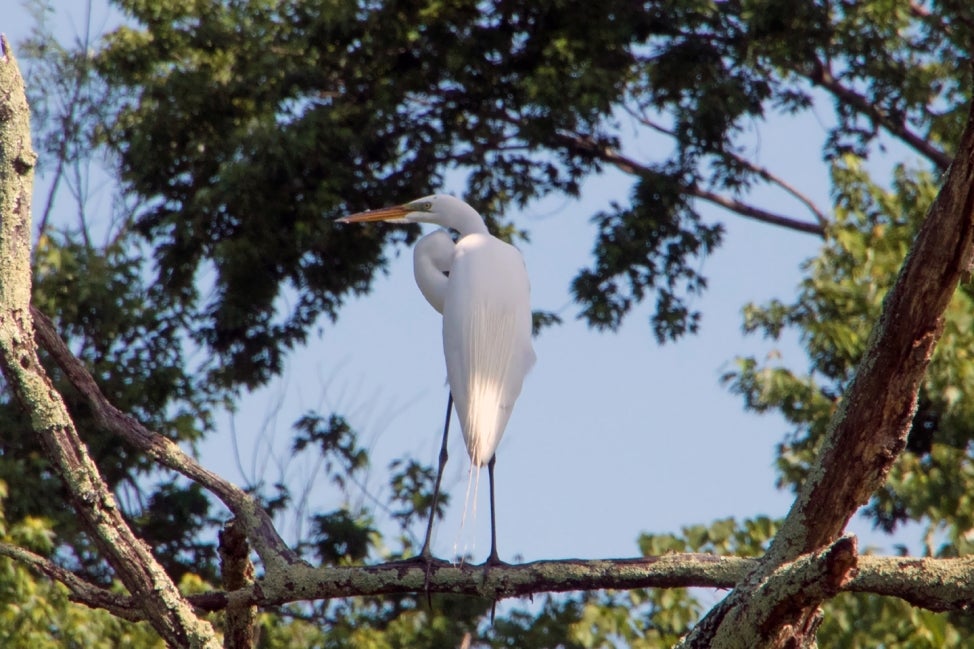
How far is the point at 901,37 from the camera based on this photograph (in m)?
6.84

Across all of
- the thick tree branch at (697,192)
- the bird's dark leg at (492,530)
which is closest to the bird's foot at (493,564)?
the bird's dark leg at (492,530)

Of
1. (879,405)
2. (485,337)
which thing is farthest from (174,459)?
(879,405)

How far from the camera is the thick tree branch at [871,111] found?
688cm

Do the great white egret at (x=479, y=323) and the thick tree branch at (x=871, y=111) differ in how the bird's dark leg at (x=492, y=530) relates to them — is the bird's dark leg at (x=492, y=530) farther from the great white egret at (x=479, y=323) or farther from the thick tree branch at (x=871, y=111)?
the thick tree branch at (x=871, y=111)

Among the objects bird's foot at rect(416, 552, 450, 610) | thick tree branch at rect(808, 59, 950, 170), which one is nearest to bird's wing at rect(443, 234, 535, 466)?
bird's foot at rect(416, 552, 450, 610)

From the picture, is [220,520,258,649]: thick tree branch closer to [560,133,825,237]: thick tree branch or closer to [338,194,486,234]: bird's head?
[338,194,486,234]: bird's head

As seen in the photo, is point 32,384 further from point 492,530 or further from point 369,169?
point 369,169

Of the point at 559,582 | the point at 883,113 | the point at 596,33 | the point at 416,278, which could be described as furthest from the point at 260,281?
the point at 559,582

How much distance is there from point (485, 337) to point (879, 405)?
169cm

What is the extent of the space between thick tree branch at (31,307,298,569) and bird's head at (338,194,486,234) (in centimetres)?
160

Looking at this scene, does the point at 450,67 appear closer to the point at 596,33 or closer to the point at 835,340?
the point at 596,33

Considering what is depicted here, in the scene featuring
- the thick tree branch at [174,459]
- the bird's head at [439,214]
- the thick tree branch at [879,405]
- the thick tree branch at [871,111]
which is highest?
the thick tree branch at [871,111]

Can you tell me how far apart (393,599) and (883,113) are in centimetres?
348

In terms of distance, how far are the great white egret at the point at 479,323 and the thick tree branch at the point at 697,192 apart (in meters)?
2.74
